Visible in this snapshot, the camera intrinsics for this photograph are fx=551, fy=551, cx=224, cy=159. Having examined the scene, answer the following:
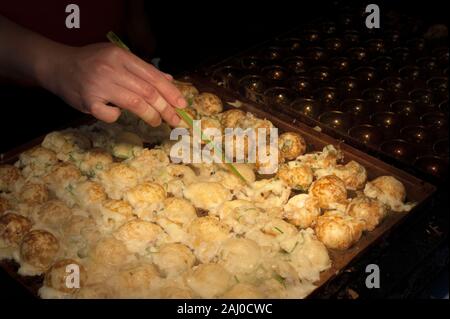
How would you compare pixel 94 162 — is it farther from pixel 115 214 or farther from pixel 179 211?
pixel 179 211

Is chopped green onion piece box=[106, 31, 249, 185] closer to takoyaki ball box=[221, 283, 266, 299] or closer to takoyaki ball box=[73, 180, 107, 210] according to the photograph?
takoyaki ball box=[73, 180, 107, 210]

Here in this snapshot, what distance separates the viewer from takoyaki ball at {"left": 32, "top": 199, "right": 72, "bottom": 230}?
2750 mm

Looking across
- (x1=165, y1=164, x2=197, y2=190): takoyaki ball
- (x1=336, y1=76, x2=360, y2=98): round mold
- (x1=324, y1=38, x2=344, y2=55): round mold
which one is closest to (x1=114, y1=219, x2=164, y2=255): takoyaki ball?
(x1=165, y1=164, x2=197, y2=190): takoyaki ball

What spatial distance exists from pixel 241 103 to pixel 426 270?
1.53 meters

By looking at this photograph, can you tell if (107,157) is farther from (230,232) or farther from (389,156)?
(389,156)

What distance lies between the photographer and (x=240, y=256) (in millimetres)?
2592

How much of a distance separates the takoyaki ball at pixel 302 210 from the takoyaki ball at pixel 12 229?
1308 millimetres

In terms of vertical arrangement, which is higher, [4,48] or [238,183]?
[4,48]

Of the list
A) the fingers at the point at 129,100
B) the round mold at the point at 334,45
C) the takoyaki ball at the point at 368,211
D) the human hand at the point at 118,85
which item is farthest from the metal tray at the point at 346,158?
the round mold at the point at 334,45


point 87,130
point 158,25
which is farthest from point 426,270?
point 158,25

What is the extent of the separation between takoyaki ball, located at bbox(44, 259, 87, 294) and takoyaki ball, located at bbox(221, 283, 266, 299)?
0.66m

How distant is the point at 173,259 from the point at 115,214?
1.43ft

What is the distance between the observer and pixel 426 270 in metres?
2.91

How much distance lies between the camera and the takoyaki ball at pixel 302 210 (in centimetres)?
281
